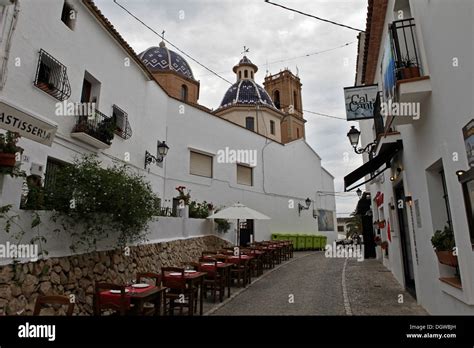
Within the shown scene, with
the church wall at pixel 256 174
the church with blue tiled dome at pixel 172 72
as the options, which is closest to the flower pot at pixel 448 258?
the church wall at pixel 256 174

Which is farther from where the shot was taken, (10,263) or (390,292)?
(390,292)

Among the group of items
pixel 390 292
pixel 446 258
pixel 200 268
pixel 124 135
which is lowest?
pixel 390 292

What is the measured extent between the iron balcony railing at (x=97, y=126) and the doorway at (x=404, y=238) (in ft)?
26.5

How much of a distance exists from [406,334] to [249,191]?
16.4 m

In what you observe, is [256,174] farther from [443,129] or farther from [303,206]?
[443,129]

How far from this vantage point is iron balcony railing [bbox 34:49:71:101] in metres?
6.41

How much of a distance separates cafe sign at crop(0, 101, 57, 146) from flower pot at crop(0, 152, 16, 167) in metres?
0.58

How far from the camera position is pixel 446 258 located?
3645 millimetres

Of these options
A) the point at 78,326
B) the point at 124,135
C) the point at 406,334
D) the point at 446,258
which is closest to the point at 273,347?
the point at 406,334

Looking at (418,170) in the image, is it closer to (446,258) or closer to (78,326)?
(446,258)

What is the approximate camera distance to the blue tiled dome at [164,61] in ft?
62.7

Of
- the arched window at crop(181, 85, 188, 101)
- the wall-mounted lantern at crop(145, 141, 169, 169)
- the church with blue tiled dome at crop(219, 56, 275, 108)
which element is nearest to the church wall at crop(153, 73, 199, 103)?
the arched window at crop(181, 85, 188, 101)

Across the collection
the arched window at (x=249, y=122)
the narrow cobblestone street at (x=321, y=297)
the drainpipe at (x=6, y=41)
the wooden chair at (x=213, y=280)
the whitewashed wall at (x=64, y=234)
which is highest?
the arched window at (x=249, y=122)

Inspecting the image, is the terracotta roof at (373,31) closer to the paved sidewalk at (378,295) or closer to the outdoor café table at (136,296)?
the paved sidewalk at (378,295)
